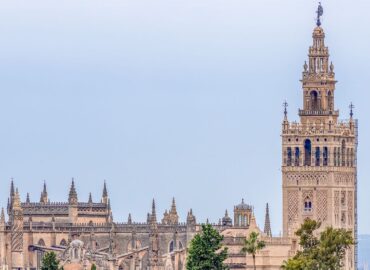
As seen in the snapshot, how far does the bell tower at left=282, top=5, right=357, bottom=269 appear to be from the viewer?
168375 millimetres

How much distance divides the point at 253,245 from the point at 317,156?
546 inches

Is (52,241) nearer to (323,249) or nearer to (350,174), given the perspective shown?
(350,174)

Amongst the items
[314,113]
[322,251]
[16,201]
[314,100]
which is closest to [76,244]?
[16,201]

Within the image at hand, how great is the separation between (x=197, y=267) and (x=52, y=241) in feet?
168

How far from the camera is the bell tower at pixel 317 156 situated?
6629 inches

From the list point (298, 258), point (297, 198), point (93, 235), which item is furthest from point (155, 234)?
point (298, 258)

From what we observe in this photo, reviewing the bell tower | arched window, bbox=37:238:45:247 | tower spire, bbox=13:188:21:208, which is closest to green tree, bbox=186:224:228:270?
the bell tower

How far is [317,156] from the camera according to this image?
169 metres

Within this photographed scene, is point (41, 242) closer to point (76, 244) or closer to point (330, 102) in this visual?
point (76, 244)

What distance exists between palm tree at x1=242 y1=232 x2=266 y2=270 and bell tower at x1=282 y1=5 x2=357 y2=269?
9402 mm

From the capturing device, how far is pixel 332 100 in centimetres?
17012

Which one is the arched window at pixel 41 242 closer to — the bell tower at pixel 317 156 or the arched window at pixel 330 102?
the bell tower at pixel 317 156

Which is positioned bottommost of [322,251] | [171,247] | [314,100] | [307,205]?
[171,247]

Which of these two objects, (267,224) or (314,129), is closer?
(314,129)
